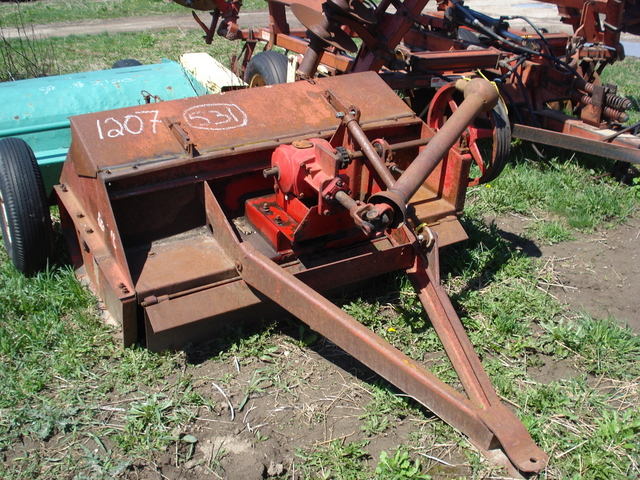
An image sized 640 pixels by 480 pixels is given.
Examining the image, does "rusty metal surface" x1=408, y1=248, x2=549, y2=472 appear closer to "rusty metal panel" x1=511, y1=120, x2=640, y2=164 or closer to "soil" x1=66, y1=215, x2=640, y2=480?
"soil" x1=66, y1=215, x2=640, y2=480

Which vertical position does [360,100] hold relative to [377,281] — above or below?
above

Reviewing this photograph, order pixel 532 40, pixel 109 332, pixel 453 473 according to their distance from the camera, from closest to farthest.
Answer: pixel 453 473, pixel 109 332, pixel 532 40

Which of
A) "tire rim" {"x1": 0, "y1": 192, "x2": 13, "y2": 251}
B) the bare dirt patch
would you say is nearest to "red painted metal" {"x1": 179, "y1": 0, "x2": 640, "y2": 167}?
the bare dirt patch

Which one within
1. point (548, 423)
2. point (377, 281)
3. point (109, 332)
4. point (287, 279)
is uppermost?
Answer: point (287, 279)

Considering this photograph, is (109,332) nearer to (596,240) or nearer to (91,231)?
(91,231)

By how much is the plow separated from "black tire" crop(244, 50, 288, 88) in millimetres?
1383

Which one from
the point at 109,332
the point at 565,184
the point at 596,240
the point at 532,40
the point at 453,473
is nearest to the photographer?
the point at 453,473

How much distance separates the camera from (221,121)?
333 centimetres

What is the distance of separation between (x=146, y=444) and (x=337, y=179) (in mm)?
1444

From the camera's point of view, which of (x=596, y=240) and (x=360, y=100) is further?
(x=596, y=240)

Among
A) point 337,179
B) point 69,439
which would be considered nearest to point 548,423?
point 337,179

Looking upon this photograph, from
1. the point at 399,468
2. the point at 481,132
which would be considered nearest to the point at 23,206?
the point at 399,468

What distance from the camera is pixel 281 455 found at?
2.49 m

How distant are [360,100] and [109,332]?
6.65 ft
